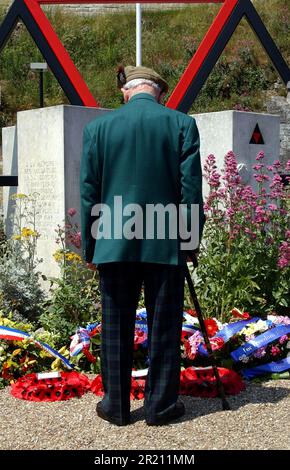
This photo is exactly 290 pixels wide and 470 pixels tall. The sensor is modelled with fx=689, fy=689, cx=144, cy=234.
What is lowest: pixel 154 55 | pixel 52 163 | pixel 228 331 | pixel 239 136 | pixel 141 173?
pixel 228 331

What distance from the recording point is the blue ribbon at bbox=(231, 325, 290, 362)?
4.50 meters

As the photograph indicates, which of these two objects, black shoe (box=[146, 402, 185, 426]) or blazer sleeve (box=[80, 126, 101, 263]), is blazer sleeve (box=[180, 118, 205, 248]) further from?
black shoe (box=[146, 402, 185, 426])

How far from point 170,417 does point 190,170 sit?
131cm

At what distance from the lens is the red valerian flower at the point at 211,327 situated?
470cm

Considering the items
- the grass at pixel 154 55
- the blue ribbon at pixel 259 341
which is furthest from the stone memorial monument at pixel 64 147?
the grass at pixel 154 55

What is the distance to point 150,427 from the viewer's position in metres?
3.62

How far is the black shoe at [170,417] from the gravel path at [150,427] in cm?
3

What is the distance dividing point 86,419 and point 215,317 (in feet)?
5.62

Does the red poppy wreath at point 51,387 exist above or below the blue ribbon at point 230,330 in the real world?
below

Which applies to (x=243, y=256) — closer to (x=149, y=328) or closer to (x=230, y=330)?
(x=230, y=330)

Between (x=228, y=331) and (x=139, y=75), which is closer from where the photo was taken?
(x=139, y=75)

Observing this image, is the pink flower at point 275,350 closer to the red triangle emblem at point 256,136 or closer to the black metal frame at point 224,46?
the red triangle emblem at point 256,136

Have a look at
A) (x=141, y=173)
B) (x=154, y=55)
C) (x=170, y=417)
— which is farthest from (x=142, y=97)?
(x=154, y=55)
